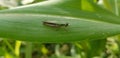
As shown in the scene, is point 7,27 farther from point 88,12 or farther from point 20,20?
point 88,12

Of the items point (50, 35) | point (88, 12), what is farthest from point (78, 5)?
point (50, 35)

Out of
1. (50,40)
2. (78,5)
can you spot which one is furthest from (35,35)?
(78,5)

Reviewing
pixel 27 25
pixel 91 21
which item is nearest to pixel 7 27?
pixel 27 25

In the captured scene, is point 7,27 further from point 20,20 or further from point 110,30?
point 110,30

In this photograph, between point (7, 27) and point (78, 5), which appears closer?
point (7, 27)

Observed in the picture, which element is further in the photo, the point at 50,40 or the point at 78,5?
the point at 78,5
